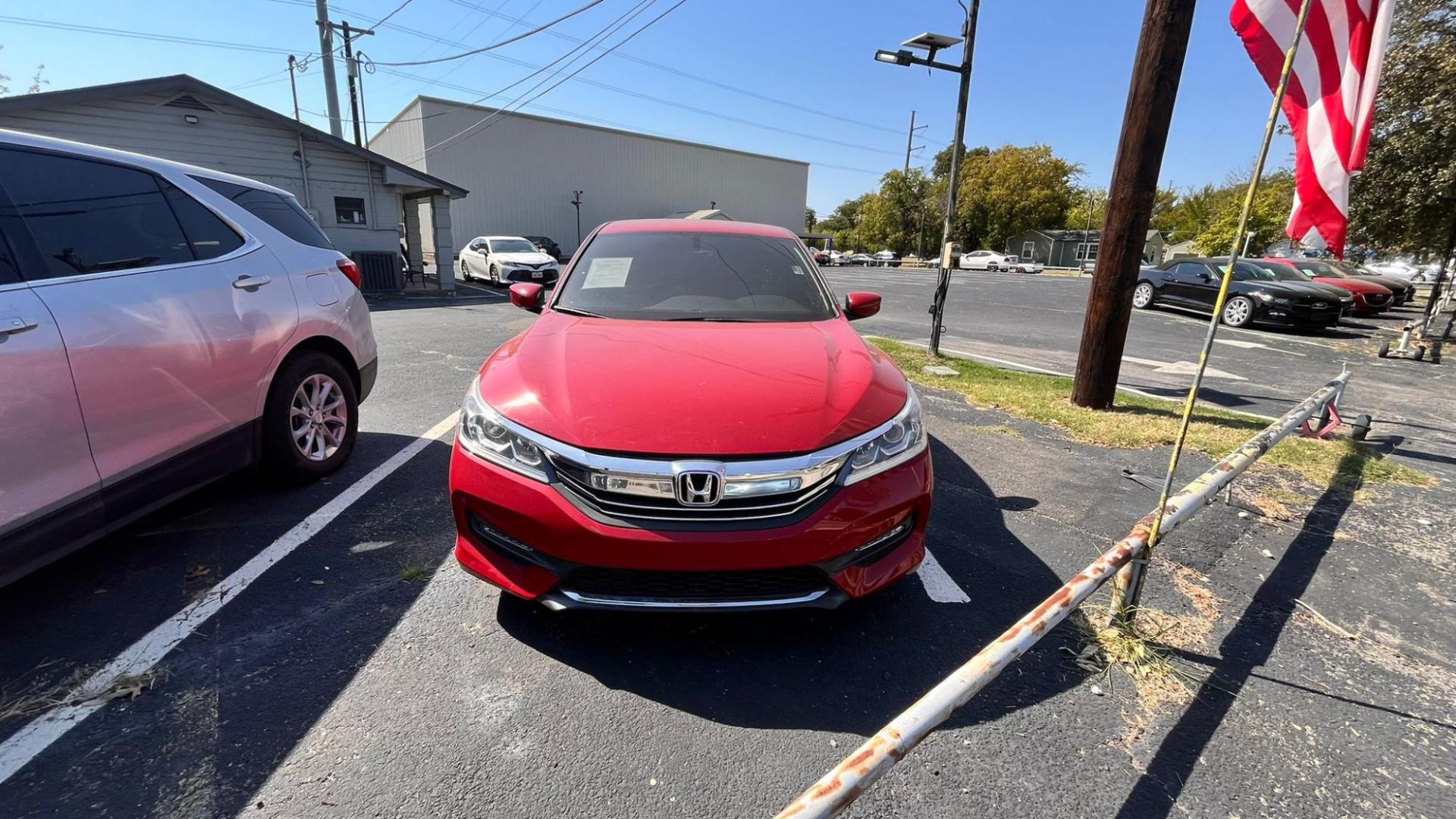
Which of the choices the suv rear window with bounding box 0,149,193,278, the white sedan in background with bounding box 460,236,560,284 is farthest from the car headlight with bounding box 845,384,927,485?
the white sedan in background with bounding box 460,236,560,284

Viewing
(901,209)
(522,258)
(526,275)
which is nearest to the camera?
(526,275)

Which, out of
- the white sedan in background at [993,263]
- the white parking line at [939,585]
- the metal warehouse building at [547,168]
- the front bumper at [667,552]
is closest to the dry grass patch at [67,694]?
the front bumper at [667,552]

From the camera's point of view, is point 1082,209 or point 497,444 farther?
point 1082,209

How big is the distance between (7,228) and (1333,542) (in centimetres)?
609

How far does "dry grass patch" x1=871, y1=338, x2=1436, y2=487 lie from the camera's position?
441 cm

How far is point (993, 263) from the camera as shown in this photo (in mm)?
44062

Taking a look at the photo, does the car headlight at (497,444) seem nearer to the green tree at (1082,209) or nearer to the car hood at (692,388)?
the car hood at (692,388)

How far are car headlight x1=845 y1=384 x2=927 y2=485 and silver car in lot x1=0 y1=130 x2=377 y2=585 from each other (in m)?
2.77

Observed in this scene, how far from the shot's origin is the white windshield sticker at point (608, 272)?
11.4 feet

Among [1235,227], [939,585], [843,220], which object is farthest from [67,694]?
[843,220]

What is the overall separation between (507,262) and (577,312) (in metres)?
16.3

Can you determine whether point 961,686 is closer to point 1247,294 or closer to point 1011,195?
point 1247,294

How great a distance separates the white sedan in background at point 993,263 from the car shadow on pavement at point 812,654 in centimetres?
4431

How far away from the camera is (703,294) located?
3.40 meters
